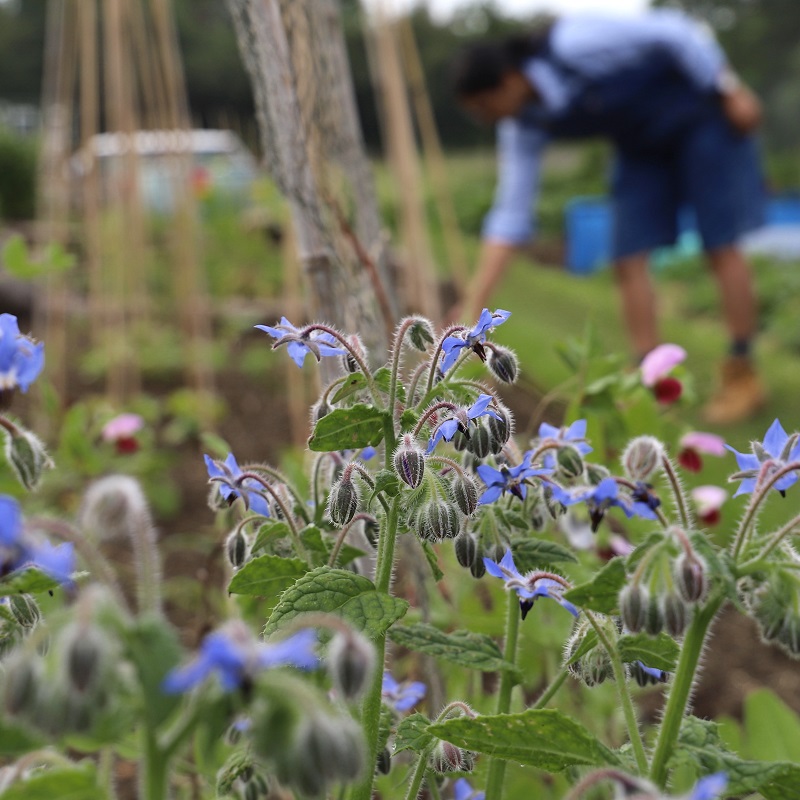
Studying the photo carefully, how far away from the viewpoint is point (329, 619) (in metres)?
0.63

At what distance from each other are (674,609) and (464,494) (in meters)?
0.24

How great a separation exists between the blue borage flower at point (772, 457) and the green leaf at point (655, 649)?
6.4 inches

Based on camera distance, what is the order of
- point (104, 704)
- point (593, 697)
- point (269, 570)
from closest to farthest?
1. point (104, 704)
2. point (269, 570)
3. point (593, 697)

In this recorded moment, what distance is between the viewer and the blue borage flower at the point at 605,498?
37.7 inches

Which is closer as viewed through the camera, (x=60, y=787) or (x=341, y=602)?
(x=60, y=787)

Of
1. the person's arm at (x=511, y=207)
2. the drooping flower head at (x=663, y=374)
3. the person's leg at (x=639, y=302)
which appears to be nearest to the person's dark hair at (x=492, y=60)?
the person's arm at (x=511, y=207)

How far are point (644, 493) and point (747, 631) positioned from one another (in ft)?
7.37

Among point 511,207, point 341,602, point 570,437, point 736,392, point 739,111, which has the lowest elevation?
point 736,392

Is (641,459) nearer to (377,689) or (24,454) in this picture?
(377,689)

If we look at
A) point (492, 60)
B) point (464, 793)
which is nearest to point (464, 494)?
point (464, 793)

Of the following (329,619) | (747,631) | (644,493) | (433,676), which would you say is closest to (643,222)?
(747,631)

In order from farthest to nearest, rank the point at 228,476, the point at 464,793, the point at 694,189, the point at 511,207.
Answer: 1. the point at 694,189
2. the point at 511,207
3. the point at 464,793
4. the point at 228,476

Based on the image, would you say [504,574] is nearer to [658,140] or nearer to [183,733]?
[183,733]

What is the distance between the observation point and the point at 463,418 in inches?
35.2
